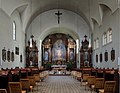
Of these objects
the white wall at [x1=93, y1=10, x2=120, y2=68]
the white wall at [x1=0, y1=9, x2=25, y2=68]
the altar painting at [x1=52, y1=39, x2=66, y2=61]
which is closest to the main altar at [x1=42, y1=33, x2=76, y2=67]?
the altar painting at [x1=52, y1=39, x2=66, y2=61]

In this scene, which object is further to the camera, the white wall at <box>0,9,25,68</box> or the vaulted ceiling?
the vaulted ceiling

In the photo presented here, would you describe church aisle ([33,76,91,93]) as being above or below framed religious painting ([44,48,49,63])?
below

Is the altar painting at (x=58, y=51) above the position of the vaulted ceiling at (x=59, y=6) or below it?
below

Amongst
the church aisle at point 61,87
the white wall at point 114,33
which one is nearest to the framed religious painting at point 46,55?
the white wall at point 114,33

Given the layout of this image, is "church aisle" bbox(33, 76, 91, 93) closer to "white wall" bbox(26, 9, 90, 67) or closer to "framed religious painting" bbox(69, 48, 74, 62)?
"white wall" bbox(26, 9, 90, 67)

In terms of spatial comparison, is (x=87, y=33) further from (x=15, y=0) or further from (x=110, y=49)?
(x=15, y=0)

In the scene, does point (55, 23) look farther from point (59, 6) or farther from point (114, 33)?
point (114, 33)

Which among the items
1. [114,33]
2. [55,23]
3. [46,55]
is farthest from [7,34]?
Answer: [46,55]

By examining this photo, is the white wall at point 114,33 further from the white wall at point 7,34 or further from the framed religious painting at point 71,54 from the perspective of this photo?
the framed religious painting at point 71,54

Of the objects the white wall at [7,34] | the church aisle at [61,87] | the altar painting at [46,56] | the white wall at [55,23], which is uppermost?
the white wall at [55,23]

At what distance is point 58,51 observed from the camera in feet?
146

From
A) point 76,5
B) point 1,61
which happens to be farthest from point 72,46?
Result: point 1,61

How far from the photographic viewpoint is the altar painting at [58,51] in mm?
44219

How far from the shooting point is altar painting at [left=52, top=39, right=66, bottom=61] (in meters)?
44.2
